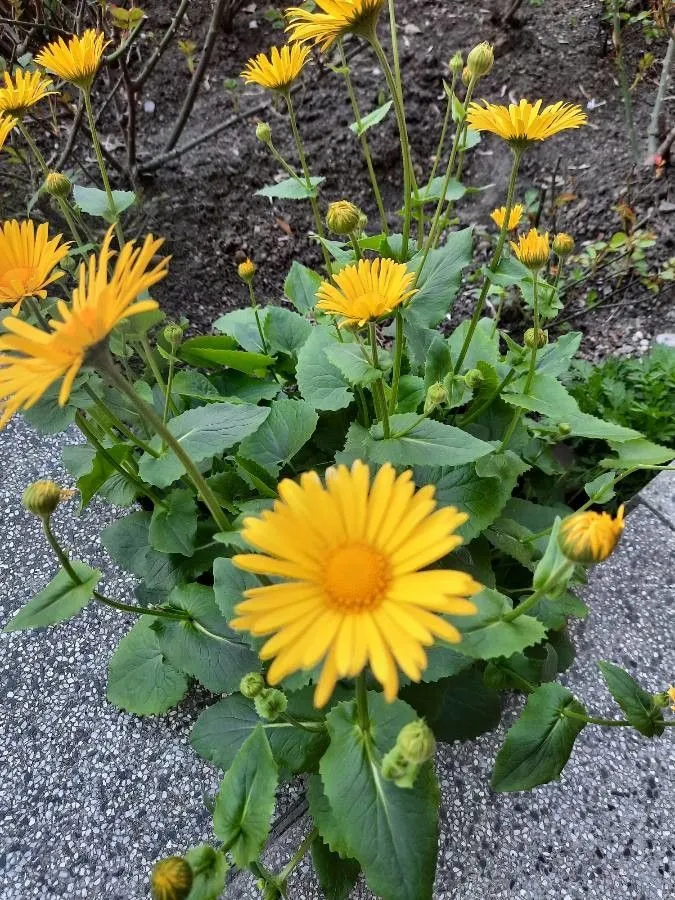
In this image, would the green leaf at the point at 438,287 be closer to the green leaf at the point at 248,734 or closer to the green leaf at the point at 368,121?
the green leaf at the point at 368,121

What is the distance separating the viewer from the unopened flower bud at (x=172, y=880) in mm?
802

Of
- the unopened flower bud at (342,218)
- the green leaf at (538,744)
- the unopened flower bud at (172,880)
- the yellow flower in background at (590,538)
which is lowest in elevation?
the green leaf at (538,744)

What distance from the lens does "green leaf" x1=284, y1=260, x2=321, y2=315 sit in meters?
Result: 1.93

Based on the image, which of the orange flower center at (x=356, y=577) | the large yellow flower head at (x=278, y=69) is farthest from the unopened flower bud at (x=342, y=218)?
the orange flower center at (x=356, y=577)

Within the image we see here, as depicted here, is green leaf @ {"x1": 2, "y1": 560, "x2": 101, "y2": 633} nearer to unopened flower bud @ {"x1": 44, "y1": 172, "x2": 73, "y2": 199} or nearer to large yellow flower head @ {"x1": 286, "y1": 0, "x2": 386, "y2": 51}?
unopened flower bud @ {"x1": 44, "y1": 172, "x2": 73, "y2": 199}

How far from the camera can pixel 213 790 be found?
1263mm

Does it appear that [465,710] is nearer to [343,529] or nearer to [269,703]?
[269,703]

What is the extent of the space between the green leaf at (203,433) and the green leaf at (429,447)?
22cm

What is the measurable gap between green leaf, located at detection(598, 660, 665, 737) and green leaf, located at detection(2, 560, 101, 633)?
0.83 m

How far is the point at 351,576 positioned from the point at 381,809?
16.5 inches

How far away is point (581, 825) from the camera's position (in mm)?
1217

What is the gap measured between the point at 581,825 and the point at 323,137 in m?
2.81

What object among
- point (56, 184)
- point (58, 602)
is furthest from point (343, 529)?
point (56, 184)

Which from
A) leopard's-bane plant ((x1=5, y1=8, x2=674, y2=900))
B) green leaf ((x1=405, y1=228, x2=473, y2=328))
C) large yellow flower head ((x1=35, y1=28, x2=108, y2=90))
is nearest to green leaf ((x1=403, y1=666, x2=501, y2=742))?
leopard's-bane plant ((x1=5, y1=8, x2=674, y2=900))
